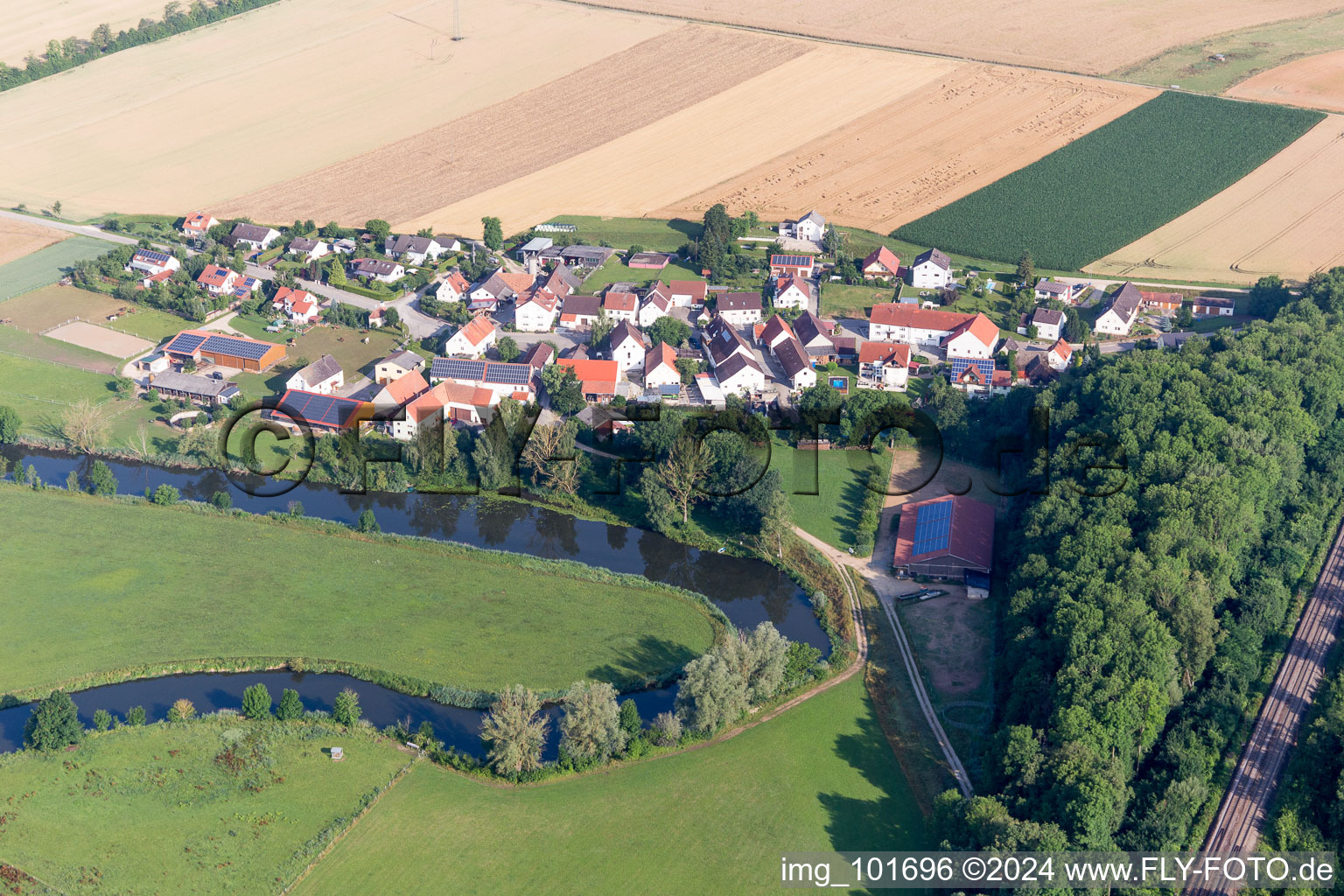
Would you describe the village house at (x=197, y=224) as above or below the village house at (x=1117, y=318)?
above

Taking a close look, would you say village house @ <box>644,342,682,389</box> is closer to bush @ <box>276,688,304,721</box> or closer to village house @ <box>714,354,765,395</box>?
village house @ <box>714,354,765,395</box>

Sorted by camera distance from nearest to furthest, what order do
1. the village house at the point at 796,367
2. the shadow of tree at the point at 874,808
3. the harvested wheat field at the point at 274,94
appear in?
the shadow of tree at the point at 874,808, the village house at the point at 796,367, the harvested wheat field at the point at 274,94

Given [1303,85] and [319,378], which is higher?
[1303,85]

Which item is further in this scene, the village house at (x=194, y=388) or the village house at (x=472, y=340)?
the village house at (x=472, y=340)

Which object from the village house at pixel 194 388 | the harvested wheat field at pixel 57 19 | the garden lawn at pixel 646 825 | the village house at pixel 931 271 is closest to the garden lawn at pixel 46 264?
the village house at pixel 194 388

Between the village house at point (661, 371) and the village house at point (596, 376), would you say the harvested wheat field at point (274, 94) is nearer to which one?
the village house at point (661, 371)

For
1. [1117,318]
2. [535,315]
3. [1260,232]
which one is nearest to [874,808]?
[535,315]

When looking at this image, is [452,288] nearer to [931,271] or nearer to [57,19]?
[931,271]
